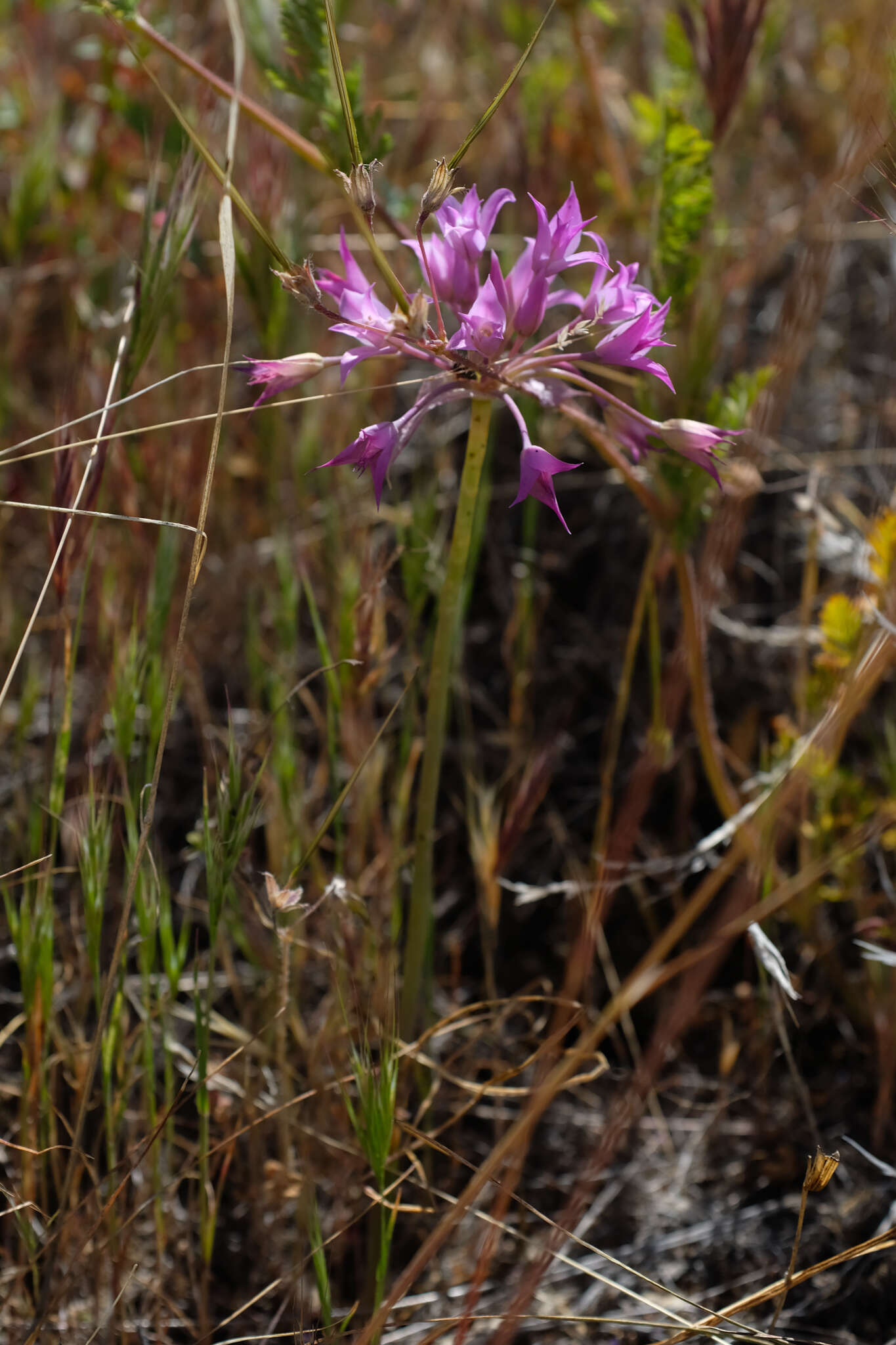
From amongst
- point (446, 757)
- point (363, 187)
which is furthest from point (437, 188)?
point (446, 757)

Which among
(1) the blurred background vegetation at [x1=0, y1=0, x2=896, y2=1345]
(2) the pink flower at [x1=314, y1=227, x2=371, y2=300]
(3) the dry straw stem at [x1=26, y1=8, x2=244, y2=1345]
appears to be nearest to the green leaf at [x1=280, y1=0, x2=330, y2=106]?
(1) the blurred background vegetation at [x1=0, y1=0, x2=896, y2=1345]

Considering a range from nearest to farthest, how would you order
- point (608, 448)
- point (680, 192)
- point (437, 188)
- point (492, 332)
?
point (437, 188) < point (492, 332) < point (608, 448) < point (680, 192)

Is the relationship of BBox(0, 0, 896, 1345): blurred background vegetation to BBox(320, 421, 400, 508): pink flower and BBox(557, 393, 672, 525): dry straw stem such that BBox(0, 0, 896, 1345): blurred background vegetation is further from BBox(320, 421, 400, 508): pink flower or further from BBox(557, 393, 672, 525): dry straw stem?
BBox(320, 421, 400, 508): pink flower

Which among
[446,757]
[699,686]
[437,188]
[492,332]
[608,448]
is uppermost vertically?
[437,188]

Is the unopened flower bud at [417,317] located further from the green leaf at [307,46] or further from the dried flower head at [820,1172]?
the dried flower head at [820,1172]

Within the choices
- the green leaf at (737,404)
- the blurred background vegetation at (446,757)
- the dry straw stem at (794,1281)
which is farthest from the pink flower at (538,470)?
the dry straw stem at (794,1281)

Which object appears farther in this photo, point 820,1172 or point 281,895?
point 281,895

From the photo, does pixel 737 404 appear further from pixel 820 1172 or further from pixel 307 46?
pixel 820 1172
